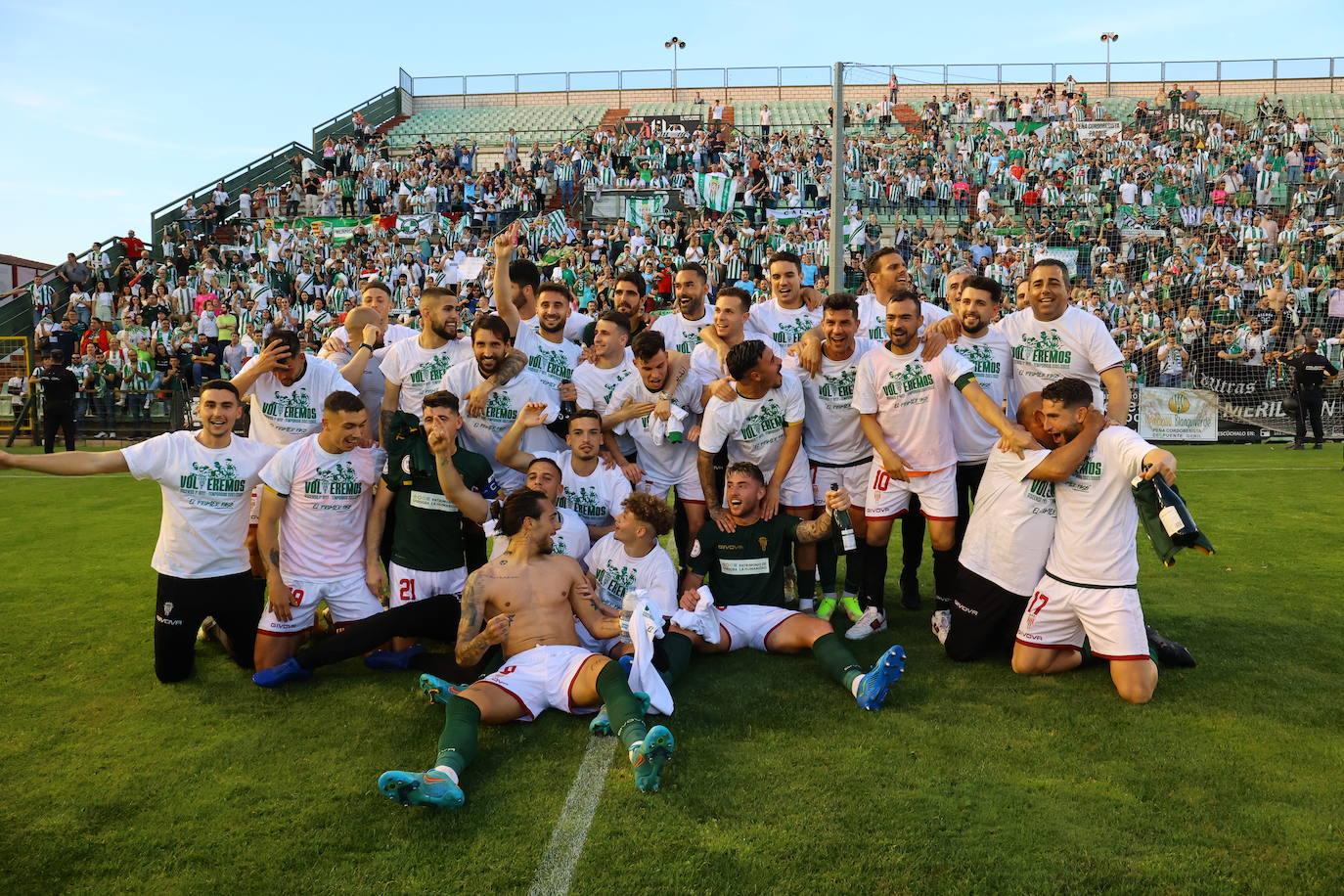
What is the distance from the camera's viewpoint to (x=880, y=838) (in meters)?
3.34

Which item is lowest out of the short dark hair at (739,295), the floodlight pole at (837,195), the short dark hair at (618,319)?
the short dark hair at (618,319)

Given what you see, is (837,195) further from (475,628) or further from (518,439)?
(475,628)

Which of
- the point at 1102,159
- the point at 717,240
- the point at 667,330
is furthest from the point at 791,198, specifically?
the point at 667,330

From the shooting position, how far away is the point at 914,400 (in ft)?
19.8

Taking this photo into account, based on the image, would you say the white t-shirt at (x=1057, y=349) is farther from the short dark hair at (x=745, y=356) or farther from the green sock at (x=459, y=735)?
the green sock at (x=459, y=735)

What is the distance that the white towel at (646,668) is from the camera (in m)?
4.37

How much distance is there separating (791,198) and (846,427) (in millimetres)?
21058

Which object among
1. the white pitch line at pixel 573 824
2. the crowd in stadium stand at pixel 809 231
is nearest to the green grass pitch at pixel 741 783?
the white pitch line at pixel 573 824

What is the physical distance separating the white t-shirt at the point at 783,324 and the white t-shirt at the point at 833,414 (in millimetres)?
617

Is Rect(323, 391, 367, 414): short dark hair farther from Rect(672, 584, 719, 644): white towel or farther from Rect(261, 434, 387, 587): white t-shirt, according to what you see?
Rect(672, 584, 719, 644): white towel

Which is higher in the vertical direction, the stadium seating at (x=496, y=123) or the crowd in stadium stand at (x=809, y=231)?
the stadium seating at (x=496, y=123)

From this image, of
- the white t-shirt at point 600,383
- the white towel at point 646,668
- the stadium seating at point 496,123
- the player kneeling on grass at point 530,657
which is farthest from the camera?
the stadium seating at point 496,123

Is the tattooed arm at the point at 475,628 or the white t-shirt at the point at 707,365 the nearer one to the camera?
the tattooed arm at the point at 475,628

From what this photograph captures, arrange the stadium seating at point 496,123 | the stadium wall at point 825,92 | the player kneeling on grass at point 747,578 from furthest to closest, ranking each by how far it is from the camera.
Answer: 1. the stadium seating at point 496,123
2. the stadium wall at point 825,92
3. the player kneeling on grass at point 747,578
